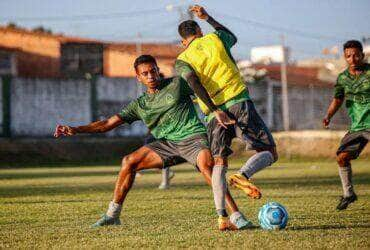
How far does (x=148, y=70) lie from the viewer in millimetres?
9086

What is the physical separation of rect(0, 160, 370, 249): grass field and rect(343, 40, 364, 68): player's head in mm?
2118

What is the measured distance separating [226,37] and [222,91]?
658mm

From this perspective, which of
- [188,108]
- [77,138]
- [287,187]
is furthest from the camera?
[77,138]

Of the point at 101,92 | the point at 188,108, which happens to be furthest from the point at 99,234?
the point at 101,92

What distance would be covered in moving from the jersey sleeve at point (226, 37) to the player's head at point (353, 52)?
2.54 meters

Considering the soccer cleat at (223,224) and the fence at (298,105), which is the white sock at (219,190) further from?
the fence at (298,105)

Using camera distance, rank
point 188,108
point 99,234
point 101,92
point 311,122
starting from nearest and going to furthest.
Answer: point 99,234
point 188,108
point 101,92
point 311,122

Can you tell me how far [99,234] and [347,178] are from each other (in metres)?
4.63

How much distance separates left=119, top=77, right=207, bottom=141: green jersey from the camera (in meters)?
9.14

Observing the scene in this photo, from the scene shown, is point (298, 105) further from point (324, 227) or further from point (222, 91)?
point (324, 227)

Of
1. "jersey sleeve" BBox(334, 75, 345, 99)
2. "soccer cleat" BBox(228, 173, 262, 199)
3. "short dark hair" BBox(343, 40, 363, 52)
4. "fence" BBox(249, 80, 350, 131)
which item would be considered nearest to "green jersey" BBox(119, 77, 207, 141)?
"soccer cleat" BBox(228, 173, 262, 199)

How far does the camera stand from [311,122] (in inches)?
1887

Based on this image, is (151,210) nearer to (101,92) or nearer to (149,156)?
(149,156)

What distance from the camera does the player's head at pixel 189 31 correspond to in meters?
9.19
